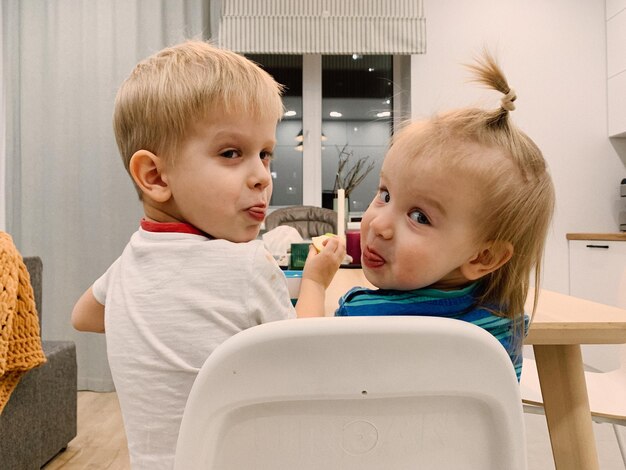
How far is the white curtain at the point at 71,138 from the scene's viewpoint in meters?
3.45

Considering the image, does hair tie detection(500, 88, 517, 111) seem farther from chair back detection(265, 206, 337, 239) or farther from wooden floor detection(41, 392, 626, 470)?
chair back detection(265, 206, 337, 239)

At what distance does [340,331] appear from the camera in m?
0.42

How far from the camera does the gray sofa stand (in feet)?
5.67

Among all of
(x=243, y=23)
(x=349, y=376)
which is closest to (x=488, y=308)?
(x=349, y=376)

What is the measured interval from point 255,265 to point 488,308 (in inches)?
12.3

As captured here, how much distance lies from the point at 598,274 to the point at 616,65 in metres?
1.47

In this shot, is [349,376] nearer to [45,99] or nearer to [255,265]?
[255,265]

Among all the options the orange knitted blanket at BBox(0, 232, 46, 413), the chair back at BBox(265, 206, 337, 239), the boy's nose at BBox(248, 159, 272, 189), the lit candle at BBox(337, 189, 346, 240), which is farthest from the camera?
the chair back at BBox(265, 206, 337, 239)

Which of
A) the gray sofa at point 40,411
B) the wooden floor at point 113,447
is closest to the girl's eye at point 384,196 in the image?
the gray sofa at point 40,411

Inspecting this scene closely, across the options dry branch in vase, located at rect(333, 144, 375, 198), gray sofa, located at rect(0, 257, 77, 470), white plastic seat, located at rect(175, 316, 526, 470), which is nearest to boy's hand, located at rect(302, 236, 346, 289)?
white plastic seat, located at rect(175, 316, 526, 470)

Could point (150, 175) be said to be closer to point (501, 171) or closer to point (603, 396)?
point (501, 171)

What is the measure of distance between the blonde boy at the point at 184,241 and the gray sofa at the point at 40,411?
3.72ft

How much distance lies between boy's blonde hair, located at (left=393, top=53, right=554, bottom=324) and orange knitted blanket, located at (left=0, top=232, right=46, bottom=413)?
3.14 ft

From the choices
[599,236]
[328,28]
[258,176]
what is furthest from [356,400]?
[328,28]
